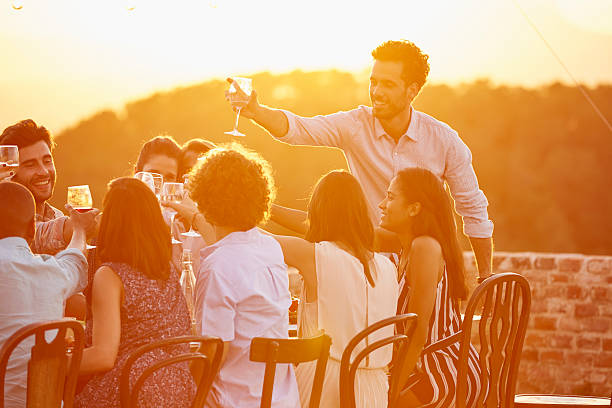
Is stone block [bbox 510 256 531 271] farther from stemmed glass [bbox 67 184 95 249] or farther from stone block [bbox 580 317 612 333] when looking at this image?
stemmed glass [bbox 67 184 95 249]

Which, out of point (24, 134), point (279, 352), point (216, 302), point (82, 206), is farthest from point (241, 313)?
point (24, 134)

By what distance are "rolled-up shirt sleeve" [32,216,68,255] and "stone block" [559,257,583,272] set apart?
8080 millimetres

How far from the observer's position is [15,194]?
239 centimetres

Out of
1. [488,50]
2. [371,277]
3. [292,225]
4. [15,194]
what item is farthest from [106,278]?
[488,50]

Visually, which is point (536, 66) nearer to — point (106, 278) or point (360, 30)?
point (360, 30)

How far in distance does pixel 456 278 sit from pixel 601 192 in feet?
78.9

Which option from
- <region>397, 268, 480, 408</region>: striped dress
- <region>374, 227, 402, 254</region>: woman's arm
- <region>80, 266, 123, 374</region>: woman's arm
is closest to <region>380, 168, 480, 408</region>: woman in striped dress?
<region>397, 268, 480, 408</region>: striped dress

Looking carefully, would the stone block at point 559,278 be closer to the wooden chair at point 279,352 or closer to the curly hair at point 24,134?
the curly hair at point 24,134

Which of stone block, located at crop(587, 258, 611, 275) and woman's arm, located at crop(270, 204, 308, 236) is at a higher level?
woman's arm, located at crop(270, 204, 308, 236)

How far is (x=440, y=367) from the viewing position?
3053 mm

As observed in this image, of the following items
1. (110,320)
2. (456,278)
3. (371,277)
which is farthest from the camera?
(456,278)

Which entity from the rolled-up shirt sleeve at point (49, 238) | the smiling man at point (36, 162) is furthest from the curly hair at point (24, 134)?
the rolled-up shirt sleeve at point (49, 238)

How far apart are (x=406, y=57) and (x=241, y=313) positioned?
76.4 inches

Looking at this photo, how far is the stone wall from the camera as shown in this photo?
1034 cm
